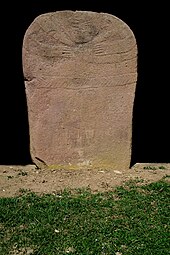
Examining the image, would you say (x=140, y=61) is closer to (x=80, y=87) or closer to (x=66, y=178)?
(x=80, y=87)

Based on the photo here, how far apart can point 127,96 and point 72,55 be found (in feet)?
2.31

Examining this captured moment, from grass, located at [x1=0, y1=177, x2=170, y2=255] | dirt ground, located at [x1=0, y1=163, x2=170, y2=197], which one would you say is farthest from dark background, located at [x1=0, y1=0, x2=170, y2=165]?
grass, located at [x1=0, y1=177, x2=170, y2=255]

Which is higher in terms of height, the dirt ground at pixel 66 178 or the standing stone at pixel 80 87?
the standing stone at pixel 80 87

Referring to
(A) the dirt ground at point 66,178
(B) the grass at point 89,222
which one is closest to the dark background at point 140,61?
(A) the dirt ground at point 66,178

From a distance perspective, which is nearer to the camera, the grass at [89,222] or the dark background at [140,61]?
the grass at [89,222]

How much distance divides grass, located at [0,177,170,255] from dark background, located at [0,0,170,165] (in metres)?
2.26

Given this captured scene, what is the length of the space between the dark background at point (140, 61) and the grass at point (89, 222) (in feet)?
7.42

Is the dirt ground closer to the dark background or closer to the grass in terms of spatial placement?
the grass

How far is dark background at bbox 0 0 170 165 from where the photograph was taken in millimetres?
8016

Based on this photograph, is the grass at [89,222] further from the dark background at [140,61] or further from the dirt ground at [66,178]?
the dark background at [140,61]

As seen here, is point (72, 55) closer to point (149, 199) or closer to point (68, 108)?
point (68, 108)

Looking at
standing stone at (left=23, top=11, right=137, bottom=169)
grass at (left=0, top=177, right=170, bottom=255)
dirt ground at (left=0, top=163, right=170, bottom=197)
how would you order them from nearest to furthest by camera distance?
grass at (left=0, top=177, right=170, bottom=255) < dirt ground at (left=0, top=163, right=170, bottom=197) < standing stone at (left=23, top=11, right=137, bottom=169)

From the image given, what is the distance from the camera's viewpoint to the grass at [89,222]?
4488 mm

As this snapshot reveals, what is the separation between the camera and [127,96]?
6180 millimetres
